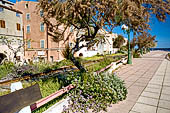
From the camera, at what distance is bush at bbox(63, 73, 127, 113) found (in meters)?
3.27

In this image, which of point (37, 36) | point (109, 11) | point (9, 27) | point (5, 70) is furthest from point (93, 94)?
point (37, 36)

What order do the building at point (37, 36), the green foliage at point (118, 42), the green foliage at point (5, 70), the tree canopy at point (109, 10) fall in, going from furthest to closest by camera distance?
the green foliage at point (118, 42) < the building at point (37, 36) < the green foliage at point (5, 70) < the tree canopy at point (109, 10)

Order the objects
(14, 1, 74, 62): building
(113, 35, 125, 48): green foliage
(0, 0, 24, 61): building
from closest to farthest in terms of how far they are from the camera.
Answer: (0, 0, 24, 61): building
(14, 1, 74, 62): building
(113, 35, 125, 48): green foliage

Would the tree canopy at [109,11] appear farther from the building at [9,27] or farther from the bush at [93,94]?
the building at [9,27]

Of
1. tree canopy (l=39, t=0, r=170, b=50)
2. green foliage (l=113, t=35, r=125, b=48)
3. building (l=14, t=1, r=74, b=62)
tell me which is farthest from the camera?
green foliage (l=113, t=35, r=125, b=48)

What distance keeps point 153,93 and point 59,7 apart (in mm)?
4110

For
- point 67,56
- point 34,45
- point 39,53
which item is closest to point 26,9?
point 34,45

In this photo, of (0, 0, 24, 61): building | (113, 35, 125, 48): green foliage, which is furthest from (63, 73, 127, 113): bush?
(113, 35, 125, 48): green foliage

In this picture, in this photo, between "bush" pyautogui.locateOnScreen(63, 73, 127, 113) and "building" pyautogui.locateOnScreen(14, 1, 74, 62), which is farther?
"building" pyautogui.locateOnScreen(14, 1, 74, 62)

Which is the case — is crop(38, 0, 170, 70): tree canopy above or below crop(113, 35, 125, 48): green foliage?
below

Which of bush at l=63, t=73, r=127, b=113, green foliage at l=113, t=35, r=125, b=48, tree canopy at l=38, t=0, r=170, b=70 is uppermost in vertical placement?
green foliage at l=113, t=35, r=125, b=48

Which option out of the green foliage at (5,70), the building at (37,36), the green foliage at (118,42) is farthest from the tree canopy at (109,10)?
the green foliage at (118,42)

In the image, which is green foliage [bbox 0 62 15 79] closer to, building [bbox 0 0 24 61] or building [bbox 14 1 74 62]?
building [bbox 0 0 24 61]

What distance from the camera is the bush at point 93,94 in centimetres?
327
